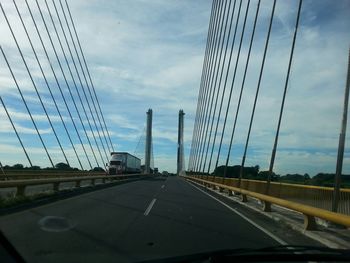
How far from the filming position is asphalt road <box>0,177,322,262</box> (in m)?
9.59

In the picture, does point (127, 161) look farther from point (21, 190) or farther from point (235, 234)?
point (235, 234)

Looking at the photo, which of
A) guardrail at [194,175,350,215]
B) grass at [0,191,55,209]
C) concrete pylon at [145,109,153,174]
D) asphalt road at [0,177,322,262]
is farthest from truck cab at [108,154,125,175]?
asphalt road at [0,177,322,262]

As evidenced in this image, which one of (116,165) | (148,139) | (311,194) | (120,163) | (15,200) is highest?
(148,139)

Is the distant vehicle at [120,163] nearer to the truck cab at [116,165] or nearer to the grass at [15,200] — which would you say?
the truck cab at [116,165]

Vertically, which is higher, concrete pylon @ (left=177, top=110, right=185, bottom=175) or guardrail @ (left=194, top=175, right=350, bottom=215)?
concrete pylon @ (left=177, top=110, right=185, bottom=175)

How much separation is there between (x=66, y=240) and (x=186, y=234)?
8.33 ft

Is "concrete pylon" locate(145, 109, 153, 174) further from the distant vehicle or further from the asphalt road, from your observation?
the asphalt road

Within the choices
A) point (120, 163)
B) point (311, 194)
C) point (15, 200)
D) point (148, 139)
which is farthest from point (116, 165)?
point (311, 194)

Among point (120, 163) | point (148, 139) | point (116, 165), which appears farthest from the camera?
point (148, 139)

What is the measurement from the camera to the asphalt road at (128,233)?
959cm

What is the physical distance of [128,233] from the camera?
12242mm

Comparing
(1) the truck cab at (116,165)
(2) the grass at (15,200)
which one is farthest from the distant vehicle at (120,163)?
(2) the grass at (15,200)

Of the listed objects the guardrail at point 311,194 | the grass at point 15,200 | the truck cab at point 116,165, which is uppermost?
the truck cab at point 116,165

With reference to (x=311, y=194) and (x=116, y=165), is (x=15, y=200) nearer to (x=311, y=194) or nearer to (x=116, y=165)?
(x=311, y=194)
